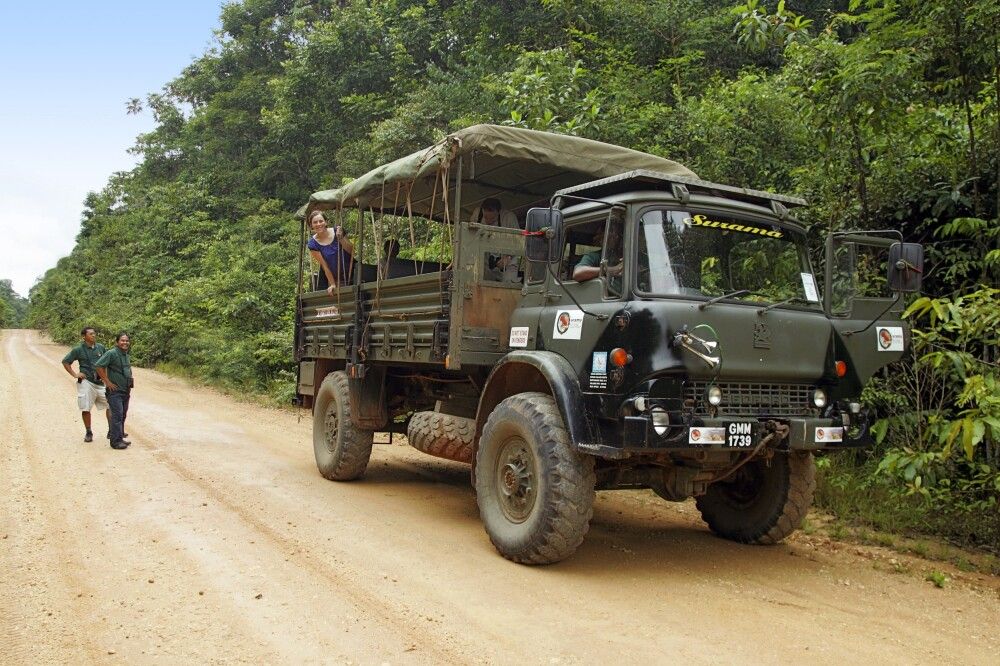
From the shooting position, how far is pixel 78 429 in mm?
11711

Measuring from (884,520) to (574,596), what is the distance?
10.7 ft

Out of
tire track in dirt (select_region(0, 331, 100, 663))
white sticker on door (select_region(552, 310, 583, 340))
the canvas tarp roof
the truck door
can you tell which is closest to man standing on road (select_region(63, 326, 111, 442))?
tire track in dirt (select_region(0, 331, 100, 663))

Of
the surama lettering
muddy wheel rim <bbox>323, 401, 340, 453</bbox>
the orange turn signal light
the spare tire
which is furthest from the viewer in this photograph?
muddy wheel rim <bbox>323, 401, 340, 453</bbox>

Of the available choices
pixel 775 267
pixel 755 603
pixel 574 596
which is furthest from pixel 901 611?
pixel 775 267

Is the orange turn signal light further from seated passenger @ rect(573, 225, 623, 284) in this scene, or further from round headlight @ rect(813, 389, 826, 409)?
round headlight @ rect(813, 389, 826, 409)

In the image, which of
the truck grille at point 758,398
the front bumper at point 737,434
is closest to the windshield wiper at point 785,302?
the truck grille at point 758,398

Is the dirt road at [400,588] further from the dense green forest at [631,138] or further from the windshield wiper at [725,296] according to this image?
the windshield wiper at [725,296]

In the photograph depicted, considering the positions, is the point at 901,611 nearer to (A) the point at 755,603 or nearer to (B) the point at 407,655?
(A) the point at 755,603

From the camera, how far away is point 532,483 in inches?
211

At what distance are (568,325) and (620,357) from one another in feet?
2.07

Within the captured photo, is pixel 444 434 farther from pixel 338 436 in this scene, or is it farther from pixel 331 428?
pixel 331 428

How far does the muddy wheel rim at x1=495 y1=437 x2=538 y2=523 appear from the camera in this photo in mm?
5410

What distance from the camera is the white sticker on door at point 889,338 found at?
5609 millimetres

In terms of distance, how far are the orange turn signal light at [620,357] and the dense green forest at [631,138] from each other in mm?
1858
